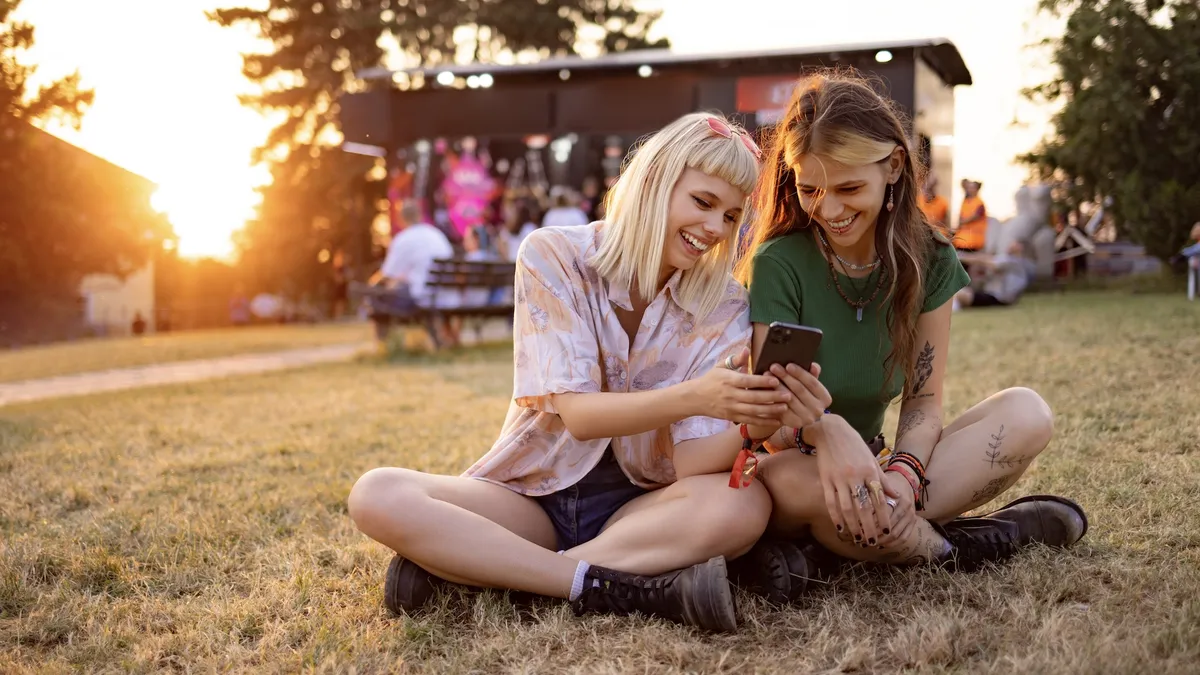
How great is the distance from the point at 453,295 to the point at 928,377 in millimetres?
7321

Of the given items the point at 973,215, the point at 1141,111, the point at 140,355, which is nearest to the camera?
the point at 140,355

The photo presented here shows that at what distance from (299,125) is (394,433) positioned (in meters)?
22.0

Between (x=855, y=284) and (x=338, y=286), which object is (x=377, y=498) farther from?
(x=338, y=286)

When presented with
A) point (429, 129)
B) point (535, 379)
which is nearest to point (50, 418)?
point (535, 379)

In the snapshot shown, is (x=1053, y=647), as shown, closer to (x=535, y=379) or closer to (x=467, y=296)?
(x=535, y=379)

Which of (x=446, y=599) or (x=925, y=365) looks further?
(x=925, y=365)

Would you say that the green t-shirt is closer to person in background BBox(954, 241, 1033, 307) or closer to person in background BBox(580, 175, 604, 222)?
person in background BBox(954, 241, 1033, 307)

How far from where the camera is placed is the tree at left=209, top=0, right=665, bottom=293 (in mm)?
23781

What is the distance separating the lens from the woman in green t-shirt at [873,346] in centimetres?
219

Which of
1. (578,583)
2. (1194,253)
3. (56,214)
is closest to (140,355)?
(56,214)

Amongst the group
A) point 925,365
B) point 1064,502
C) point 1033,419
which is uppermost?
point 925,365

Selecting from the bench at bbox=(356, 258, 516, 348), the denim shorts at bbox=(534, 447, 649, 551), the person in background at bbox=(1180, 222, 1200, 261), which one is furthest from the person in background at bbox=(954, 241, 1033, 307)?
the denim shorts at bbox=(534, 447, 649, 551)

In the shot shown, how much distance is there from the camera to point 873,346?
234cm

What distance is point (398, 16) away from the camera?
23.3 meters
